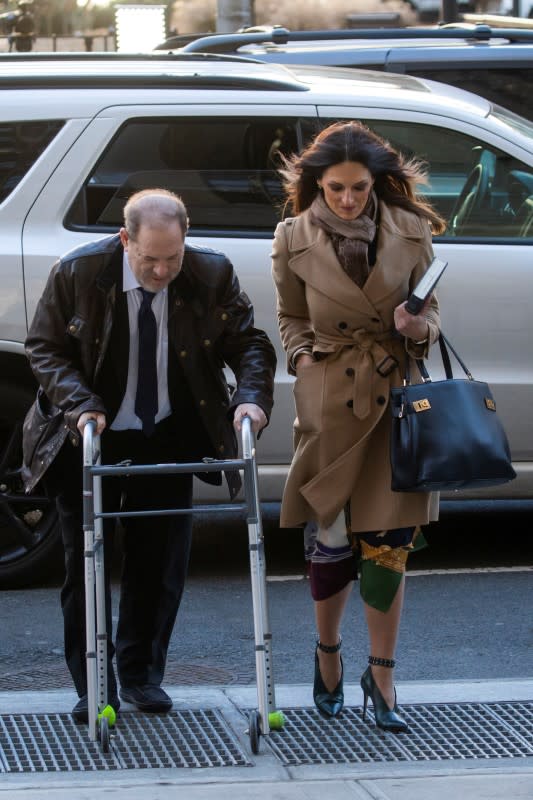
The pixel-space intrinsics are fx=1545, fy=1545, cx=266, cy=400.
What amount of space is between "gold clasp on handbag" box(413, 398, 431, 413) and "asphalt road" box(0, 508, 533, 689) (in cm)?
138

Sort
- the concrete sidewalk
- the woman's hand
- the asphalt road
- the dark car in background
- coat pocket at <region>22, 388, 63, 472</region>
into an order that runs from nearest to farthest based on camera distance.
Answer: the concrete sidewalk
the woman's hand
coat pocket at <region>22, 388, 63, 472</region>
the asphalt road
the dark car in background

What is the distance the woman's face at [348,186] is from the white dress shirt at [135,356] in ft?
1.97

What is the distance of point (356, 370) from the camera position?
4.78 m

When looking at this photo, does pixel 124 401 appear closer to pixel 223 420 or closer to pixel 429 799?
pixel 223 420

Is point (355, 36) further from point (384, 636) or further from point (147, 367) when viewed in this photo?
point (384, 636)

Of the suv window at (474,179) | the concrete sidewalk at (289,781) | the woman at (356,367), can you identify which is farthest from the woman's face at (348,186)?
the suv window at (474,179)

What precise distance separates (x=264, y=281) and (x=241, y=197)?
40cm

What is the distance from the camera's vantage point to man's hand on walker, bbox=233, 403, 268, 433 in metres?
4.48

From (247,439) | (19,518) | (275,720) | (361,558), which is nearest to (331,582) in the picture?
(361,558)

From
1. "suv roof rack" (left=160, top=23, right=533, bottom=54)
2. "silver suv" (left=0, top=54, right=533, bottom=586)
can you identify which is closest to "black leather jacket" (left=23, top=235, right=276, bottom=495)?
"silver suv" (left=0, top=54, right=533, bottom=586)

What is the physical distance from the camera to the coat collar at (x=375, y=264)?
476 centimetres

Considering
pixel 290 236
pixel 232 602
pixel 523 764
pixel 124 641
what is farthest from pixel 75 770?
pixel 232 602

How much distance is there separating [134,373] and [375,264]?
816mm

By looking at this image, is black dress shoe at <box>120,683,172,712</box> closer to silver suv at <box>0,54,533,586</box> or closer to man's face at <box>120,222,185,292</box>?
man's face at <box>120,222,185,292</box>
